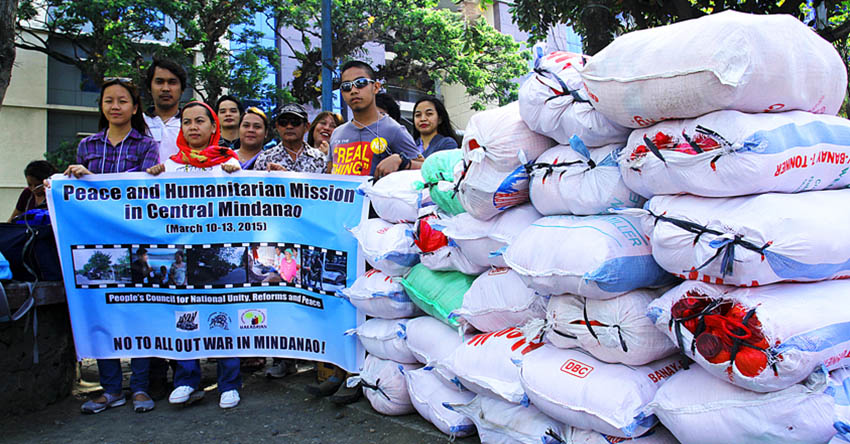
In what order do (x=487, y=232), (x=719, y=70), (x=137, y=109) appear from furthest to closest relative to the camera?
(x=137, y=109) < (x=487, y=232) < (x=719, y=70)

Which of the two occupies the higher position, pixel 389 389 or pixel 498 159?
pixel 498 159

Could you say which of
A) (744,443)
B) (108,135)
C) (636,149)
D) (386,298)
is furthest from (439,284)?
(108,135)

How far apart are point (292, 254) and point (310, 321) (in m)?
0.44

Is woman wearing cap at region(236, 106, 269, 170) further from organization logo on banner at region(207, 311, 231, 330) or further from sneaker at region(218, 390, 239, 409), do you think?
sneaker at region(218, 390, 239, 409)

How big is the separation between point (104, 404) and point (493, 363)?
2.61m

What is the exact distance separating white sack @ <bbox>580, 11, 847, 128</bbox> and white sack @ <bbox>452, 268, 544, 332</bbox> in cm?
86

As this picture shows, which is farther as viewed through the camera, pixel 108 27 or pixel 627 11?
pixel 108 27

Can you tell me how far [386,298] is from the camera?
3371 millimetres

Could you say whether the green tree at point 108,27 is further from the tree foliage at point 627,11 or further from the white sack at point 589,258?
the white sack at point 589,258

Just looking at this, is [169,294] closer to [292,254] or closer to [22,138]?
[292,254]

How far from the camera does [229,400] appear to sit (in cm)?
365

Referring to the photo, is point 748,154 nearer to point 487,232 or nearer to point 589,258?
point 589,258

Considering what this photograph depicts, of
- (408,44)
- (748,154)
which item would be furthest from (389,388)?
(408,44)

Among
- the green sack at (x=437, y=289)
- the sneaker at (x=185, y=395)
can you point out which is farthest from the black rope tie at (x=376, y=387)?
the sneaker at (x=185, y=395)
